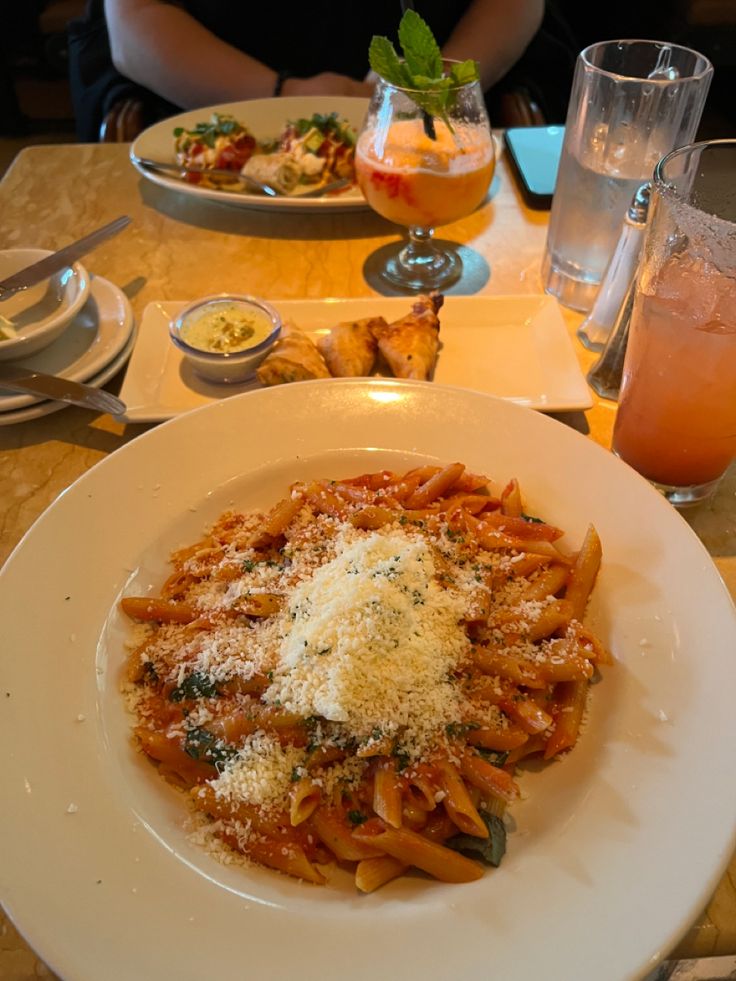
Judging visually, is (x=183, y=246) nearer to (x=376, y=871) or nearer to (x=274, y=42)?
(x=274, y=42)

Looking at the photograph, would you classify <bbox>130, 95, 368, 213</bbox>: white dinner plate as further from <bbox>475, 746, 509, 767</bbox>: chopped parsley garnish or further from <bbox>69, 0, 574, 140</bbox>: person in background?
<bbox>475, 746, 509, 767</bbox>: chopped parsley garnish

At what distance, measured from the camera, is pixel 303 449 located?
1520 mm

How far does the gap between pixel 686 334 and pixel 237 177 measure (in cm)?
172

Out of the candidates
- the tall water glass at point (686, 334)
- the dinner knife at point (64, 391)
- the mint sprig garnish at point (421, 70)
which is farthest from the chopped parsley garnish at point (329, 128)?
the tall water glass at point (686, 334)

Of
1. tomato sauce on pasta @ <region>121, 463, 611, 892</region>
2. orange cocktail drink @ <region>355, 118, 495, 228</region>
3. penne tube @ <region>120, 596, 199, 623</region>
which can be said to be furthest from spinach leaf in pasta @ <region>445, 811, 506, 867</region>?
orange cocktail drink @ <region>355, 118, 495, 228</region>

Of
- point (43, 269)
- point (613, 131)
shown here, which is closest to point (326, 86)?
point (613, 131)

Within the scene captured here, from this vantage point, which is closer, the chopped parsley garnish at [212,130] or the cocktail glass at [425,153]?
the cocktail glass at [425,153]

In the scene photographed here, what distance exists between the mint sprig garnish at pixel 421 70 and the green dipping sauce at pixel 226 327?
664 mm

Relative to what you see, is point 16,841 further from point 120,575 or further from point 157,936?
point 120,575

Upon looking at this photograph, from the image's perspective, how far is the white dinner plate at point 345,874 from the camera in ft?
2.69

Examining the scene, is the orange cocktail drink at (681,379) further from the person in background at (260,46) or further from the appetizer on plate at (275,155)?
the person in background at (260,46)

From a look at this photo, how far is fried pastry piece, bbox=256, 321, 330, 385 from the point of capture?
1706mm

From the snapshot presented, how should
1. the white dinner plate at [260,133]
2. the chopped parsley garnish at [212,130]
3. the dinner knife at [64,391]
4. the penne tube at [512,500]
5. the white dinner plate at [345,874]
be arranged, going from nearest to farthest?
the white dinner plate at [345,874] → the penne tube at [512,500] → the dinner knife at [64,391] → the white dinner plate at [260,133] → the chopped parsley garnish at [212,130]

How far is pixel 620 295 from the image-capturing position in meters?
1.80
